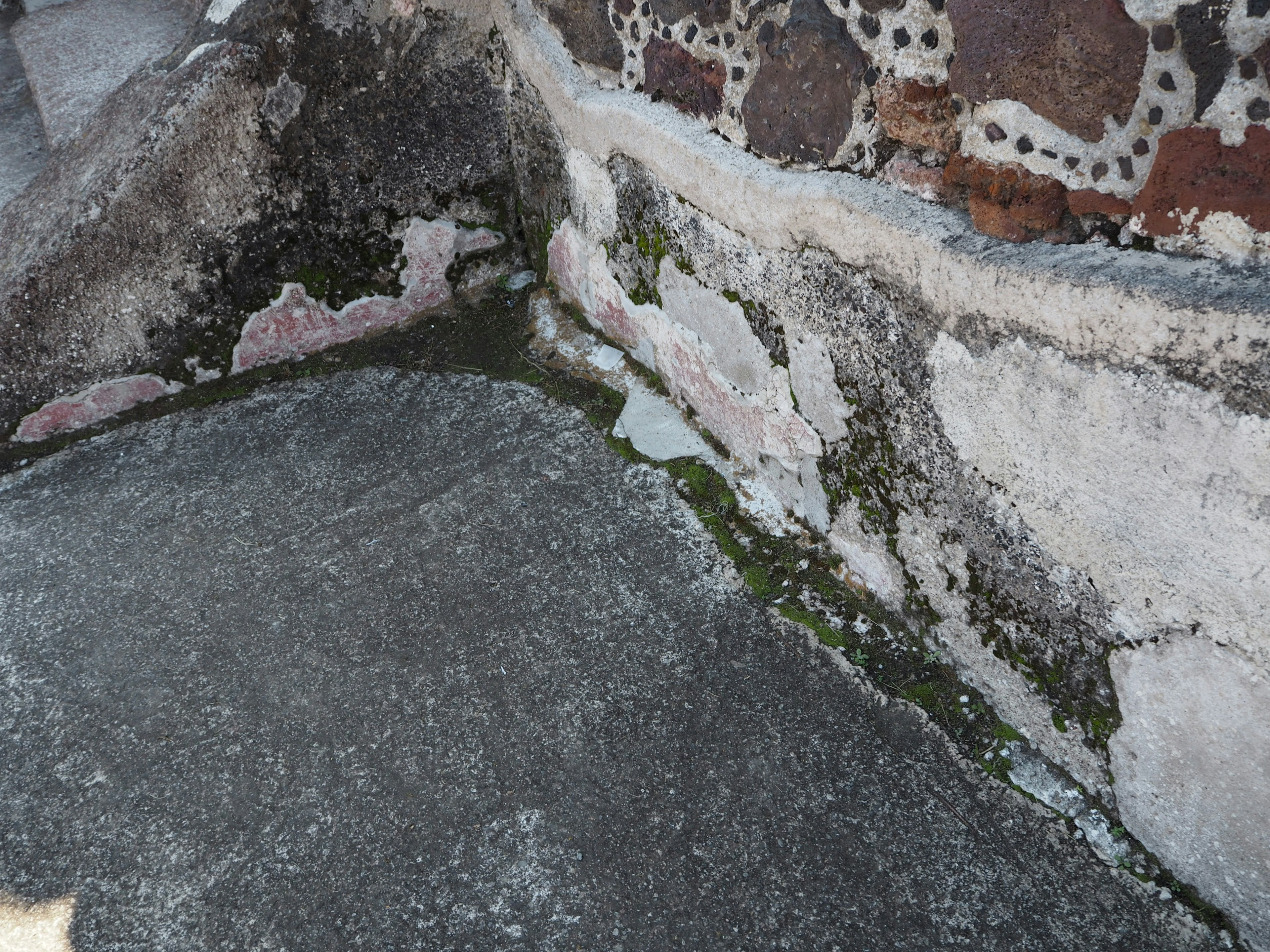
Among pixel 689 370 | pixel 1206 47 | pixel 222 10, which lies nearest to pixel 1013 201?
pixel 1206 47

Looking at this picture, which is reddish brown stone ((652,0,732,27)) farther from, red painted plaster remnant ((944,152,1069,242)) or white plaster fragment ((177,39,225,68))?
white plaster fragment ((177,39,225,68))

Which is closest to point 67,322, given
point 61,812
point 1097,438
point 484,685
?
point 61,812

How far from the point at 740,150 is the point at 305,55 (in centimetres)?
134

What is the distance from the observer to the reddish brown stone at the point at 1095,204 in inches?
47.5

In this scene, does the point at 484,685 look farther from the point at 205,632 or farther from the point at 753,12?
the point at 753,12

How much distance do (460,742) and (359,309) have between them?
1.62 m

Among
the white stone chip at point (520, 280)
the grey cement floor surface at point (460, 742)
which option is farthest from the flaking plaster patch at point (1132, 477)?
the white stone chip at point (520, 280)

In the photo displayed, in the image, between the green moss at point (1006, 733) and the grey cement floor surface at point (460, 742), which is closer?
the grey cement floor surface at point (460, 742)

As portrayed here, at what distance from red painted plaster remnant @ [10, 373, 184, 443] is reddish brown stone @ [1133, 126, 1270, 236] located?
249 centimetres

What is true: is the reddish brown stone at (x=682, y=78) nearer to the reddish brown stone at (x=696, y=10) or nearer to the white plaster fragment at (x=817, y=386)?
the reddish brown stone at (x=696, y=10)

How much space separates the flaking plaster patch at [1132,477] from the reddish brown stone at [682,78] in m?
0.83

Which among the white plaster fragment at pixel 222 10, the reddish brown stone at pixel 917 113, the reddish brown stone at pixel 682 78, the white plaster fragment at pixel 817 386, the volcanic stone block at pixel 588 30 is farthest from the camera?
the white plaster fragment at pixel 222 10

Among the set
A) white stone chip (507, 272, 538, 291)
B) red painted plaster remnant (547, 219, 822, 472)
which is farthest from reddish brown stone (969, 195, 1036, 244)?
white stone chip (507, 272, 538, 291)

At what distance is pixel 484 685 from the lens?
1797 mm
